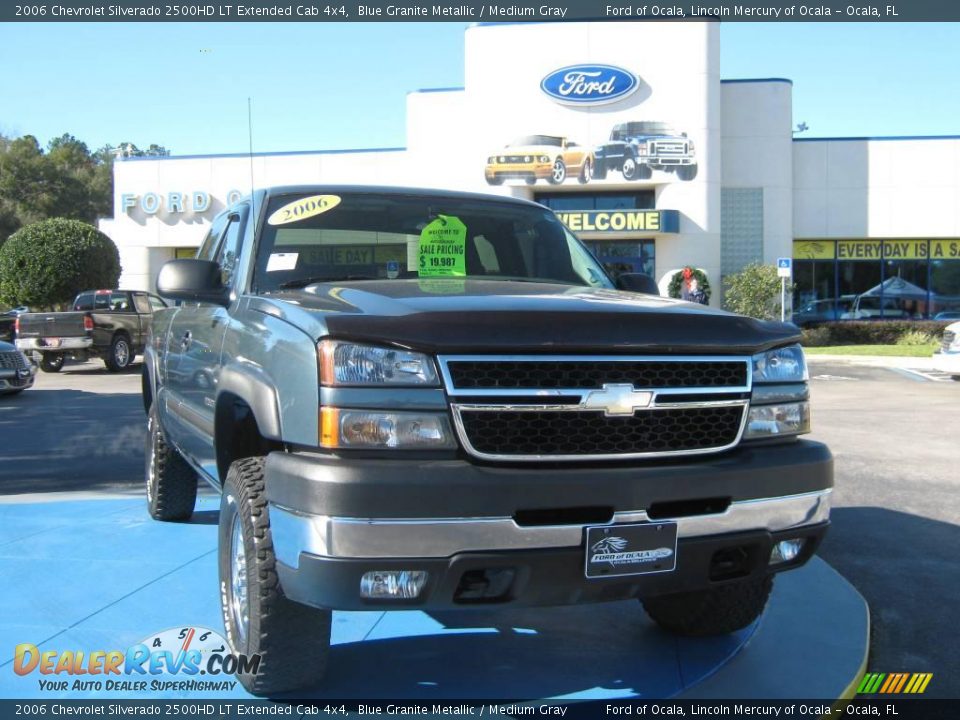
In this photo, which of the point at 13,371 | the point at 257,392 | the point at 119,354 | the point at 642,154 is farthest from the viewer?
the point at 642,154

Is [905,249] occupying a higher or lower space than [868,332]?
higher

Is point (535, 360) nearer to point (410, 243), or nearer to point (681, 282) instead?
point (410, 243)

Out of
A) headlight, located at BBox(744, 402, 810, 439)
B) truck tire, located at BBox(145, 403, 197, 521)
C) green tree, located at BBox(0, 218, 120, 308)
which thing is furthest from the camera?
green tree, located at BBox(0, 218, 120, 308)

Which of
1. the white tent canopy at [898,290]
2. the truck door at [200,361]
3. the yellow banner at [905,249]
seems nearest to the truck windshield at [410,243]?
the truck door at [200,361]

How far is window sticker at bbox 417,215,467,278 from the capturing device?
14.8 ft

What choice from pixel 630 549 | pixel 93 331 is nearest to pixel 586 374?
pixel 630 549

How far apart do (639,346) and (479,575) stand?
91 cm

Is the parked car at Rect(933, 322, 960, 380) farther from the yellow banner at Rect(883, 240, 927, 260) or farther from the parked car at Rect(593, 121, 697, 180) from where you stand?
the yellow banner at Rect(883, 240, 927, 260)

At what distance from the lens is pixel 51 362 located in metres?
20.2

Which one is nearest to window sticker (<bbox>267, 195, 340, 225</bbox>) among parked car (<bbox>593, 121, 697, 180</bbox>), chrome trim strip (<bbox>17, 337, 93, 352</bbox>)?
chrome trim strip (<bbox>17, 337, 93, 352</bbox>)

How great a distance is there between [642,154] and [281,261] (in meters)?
26.4

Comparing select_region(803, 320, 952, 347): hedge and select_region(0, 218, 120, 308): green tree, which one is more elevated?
select_region(0, 218, 120, 308): green tree

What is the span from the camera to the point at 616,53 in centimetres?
2930

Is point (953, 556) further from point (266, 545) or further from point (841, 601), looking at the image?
point (266, 545)
